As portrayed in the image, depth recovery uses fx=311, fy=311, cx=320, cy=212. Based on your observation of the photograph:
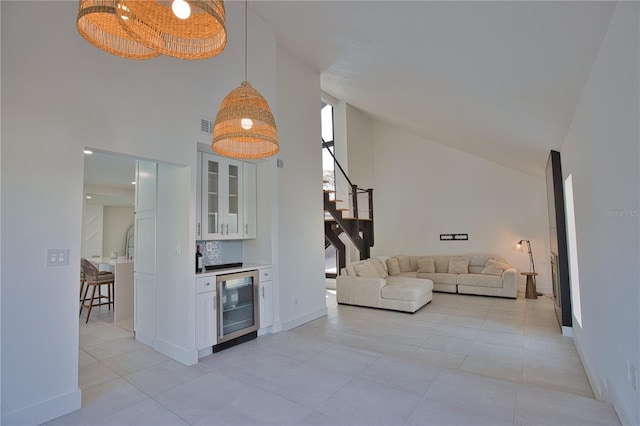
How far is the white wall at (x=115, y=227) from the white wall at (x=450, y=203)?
818 cm

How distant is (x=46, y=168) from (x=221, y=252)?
2327 millimetres

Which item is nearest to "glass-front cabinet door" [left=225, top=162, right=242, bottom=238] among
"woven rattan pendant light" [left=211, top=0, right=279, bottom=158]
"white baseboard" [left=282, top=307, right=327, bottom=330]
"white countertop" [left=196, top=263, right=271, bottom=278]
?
"white countertop" [left=196, top=263, right=271, bottom=278]

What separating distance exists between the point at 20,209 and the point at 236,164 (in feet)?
7.84

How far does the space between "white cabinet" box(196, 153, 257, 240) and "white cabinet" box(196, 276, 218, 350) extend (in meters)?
0.61

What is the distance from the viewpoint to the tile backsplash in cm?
422

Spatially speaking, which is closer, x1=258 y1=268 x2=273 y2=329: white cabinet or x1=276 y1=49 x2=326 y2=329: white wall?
x1=258 y1=268 x2=273 y2=329: white cabinet

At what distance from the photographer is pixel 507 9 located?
194cm

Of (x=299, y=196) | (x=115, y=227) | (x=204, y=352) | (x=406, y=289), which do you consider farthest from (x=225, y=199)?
(x=115, y=227)

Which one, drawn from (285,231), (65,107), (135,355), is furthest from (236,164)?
(135,355)

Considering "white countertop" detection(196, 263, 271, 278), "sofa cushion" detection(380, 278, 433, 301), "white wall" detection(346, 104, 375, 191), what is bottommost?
"sofa cushion" detection(380, 278, 433, 301)

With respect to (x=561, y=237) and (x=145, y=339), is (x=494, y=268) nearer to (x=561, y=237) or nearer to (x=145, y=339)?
(x=561, y=237)

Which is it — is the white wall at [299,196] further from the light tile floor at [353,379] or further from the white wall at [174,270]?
the white wall at [174,270]

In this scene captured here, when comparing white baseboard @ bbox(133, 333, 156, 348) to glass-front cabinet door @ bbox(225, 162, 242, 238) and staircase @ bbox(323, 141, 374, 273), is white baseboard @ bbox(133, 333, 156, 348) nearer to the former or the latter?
glass-front cabinet door @ bbox(225, 162, 242, 238)

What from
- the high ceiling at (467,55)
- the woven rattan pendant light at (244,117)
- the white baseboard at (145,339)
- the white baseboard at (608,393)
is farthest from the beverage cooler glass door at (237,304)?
the white baseboard at (608,393)
